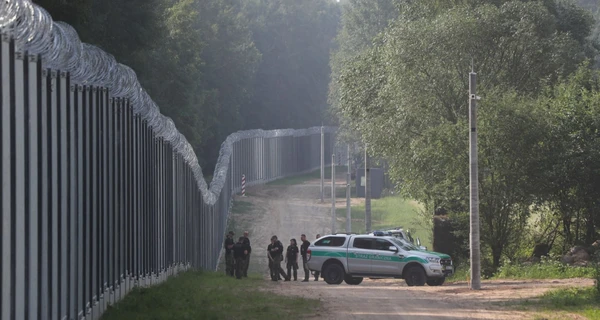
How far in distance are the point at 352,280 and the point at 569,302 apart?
12021 millimetres

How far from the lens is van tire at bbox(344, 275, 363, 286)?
31.1 m

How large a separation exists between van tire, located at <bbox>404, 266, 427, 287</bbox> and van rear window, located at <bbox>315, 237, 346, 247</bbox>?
2.22m

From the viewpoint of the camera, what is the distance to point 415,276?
29.9 m

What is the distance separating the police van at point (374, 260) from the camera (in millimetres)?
29734

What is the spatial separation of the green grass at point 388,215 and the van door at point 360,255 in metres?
23.3

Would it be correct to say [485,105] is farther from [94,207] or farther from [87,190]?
[87,190]

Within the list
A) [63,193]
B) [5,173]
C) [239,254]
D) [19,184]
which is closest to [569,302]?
[63,193]

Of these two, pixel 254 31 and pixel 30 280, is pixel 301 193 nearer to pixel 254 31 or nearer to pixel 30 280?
pixel 254 31

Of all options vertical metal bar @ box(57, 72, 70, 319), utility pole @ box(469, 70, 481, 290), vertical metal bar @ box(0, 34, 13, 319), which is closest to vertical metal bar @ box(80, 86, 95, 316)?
vertical metal bar @ box(57, 72, 70, 319)

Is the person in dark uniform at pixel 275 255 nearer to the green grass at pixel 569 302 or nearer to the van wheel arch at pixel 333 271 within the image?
the van wheel arch at pixel 333 271

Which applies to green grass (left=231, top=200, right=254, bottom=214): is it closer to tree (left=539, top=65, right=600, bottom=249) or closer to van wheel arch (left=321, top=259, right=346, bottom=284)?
tree (left=539, top=65, right=600, bottom=249)

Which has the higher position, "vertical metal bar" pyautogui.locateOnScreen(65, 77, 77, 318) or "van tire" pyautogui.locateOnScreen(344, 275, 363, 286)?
"vertical metal bar" pyautogui.locateOnScreen(65, 77, 77, 318)

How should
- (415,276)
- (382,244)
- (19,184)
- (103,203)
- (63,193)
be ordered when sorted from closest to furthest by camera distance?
1. (19,184)
2. (63,193)
3. (103,203)
4. (415,276)
5. (382,244)

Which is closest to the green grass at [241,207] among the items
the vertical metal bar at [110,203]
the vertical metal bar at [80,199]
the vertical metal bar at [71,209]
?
the vertical metal bar at [110,203]
